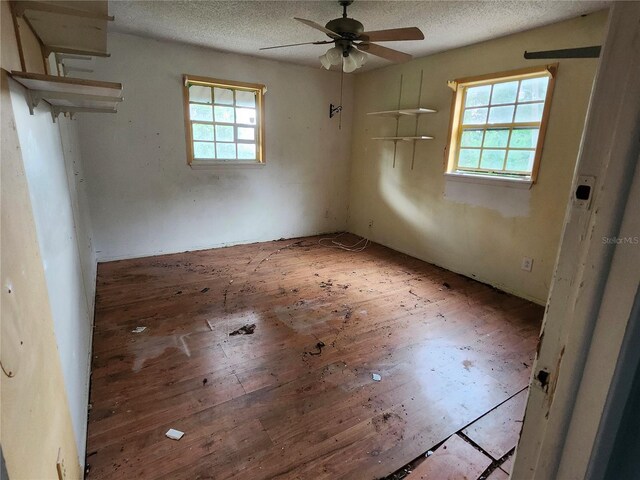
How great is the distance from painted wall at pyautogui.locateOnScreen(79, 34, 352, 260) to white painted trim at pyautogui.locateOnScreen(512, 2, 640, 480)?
4247 mm

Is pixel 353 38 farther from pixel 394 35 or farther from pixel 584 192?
pixel 584 192

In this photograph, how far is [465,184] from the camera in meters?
3.72

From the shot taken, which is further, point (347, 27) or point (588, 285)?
point (347, 27)

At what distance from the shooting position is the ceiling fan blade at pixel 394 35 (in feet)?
7.76

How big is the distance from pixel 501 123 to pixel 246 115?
3.01 m

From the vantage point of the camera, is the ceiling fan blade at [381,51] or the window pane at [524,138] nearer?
the ceiling fan blade at [381,51]

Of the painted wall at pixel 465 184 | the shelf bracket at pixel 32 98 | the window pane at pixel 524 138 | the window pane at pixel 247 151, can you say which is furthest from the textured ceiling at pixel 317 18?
the shelf bracket at pixel 32 98

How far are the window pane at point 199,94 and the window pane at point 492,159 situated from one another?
3.24m

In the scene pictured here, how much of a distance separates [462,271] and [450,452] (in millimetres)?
2611

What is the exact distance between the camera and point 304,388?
1979 millimetres

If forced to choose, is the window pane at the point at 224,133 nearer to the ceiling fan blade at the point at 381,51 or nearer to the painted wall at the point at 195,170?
the painted wall at the point at 195,170

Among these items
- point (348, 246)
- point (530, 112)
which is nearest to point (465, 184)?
point (530, 112)

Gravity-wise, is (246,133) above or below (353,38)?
below

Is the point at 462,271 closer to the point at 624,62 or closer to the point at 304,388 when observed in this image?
the point at 304,388
